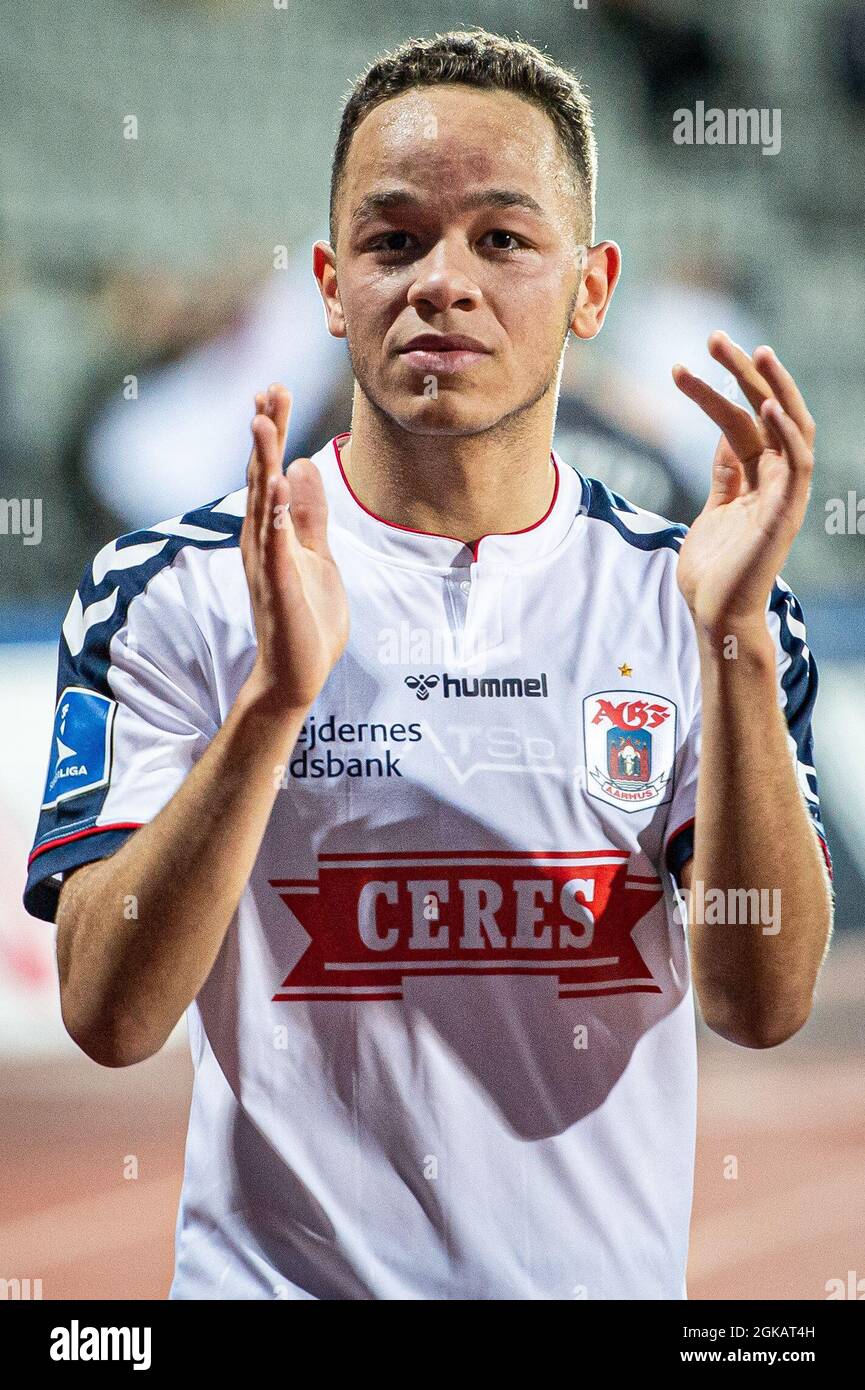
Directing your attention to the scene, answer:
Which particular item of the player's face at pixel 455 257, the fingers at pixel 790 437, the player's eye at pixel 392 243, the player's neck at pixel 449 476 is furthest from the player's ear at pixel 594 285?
the fingers at pixel 790 437

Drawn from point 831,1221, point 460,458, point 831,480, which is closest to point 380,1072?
point 460,458

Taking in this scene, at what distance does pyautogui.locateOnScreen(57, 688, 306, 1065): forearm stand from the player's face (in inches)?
21.1

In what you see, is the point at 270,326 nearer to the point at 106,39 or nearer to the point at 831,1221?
the point at 106,39

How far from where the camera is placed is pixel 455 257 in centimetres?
Result: 175

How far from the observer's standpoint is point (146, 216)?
95.3 inches

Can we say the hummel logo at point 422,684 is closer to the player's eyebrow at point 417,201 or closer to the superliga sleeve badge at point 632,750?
the superliga sleeve badge at point 632,750

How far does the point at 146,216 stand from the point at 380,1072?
1.60 meters

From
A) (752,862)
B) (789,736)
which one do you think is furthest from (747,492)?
(752,862)

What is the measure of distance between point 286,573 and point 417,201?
642 mm

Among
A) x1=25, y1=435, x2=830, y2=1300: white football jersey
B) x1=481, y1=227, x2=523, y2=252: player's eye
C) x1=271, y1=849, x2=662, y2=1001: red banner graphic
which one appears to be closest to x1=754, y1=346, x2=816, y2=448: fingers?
x1=25, y1=435, x2=830, y2=1300: white football jersey

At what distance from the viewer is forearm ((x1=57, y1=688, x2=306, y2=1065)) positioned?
4.78 feet

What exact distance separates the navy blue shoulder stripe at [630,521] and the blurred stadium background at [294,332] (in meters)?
0.40

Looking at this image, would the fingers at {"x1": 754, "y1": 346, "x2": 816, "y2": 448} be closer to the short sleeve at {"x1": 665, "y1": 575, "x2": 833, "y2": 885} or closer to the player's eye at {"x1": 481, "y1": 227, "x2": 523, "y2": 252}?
the short sleeve at {"x1": 665, "y1": 575, "x2": 833, "y2": 885}

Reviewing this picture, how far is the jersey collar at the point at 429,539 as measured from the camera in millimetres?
1791
